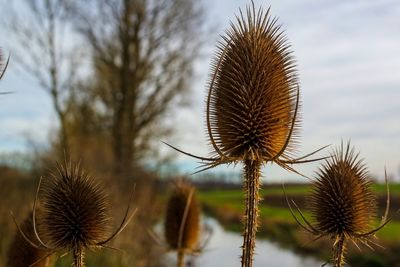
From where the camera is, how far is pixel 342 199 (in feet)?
10.3

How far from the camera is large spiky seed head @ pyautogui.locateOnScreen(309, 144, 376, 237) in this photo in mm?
3076

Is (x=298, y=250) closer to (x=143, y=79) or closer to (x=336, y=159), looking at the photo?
(x=143, y=79)

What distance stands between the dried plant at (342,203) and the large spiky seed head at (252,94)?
40cm

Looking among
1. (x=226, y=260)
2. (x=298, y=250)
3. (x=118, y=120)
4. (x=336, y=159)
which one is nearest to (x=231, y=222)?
(x=298, y=250)

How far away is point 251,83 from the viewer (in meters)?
2.91

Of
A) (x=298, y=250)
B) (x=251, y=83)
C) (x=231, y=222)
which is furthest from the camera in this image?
(x=231, y=222)

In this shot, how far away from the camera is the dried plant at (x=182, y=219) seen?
17.0 ft

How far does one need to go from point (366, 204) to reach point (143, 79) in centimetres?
1953

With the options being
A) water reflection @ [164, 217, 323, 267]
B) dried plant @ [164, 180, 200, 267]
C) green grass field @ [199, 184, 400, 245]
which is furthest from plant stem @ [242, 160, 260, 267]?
water reflection @ [164, 217, 323, 267]

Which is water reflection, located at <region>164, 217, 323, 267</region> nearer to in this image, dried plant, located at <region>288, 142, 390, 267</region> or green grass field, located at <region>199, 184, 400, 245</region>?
green grass field, located at <region>199, 184, 400, 245</region>

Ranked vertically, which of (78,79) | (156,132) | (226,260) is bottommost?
(226,260)

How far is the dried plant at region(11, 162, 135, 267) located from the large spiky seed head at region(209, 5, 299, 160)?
2.23ft

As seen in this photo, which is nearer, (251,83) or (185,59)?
(251,83)

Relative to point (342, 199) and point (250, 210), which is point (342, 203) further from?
point (250, 210)
